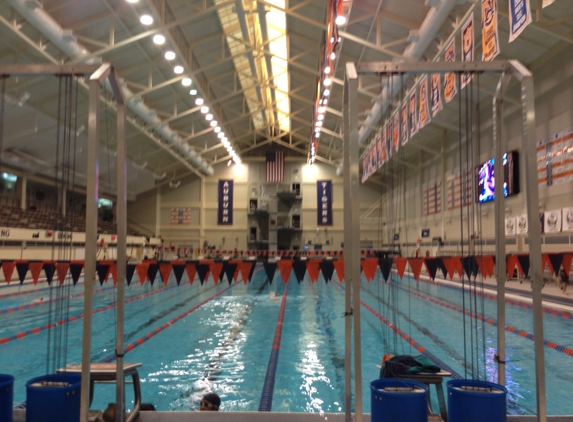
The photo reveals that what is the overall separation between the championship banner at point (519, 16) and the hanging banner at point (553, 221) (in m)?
6.85

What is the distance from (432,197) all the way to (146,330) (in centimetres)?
1804

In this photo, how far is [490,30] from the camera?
8047 mm

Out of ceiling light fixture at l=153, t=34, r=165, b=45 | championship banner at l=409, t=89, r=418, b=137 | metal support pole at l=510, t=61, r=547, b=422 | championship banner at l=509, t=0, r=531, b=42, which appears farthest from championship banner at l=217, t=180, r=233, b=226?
metal support pole at l=510, t=61, r=547, b=422

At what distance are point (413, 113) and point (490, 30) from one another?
201 inches

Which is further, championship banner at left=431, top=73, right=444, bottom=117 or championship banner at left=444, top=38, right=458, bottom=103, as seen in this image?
championship banner at left=431, top=73, right=444, bottom=117

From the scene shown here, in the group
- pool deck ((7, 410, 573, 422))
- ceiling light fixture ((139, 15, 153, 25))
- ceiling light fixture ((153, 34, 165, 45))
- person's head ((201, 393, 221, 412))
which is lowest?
person's head ((201, 393, 221, 412))

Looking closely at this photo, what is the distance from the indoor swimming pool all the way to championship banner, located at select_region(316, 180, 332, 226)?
1902 centimetres

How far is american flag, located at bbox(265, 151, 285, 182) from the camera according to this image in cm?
3269

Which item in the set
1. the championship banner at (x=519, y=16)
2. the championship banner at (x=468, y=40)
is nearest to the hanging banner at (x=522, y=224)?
the championship banner at (x=468, y=40)

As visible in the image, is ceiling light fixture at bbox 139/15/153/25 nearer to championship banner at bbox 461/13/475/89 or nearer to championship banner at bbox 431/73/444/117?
championship banner at bbox 431/73/444/117

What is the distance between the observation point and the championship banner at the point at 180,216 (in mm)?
34500

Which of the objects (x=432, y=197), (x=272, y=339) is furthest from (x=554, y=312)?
(x=432, y=197)

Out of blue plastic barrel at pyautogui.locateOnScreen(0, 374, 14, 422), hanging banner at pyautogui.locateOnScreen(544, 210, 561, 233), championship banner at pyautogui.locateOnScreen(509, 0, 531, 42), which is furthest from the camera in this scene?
hanging banner at pyautogui.locateOnScreen(544, 210, 561, 233)

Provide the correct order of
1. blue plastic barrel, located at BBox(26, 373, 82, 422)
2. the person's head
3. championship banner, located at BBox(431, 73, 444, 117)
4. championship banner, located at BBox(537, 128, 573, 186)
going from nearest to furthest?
blue plastic barrel, located at BBox(26, 373, 82, 422) → the person's head → championship banner, located at BBox(431, 73, 444, 117) → championship banner, located at BBox(537, 128, 573, 186)
